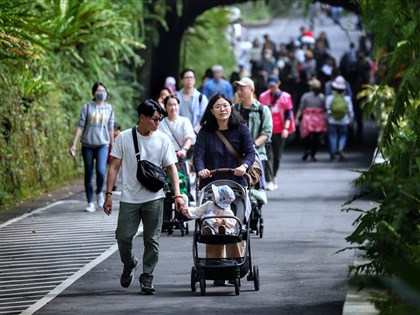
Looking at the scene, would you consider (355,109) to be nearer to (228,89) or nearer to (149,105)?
(228,89)

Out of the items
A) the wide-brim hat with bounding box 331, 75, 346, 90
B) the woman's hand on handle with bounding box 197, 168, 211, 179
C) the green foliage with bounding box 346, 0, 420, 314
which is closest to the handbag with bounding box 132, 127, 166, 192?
the woman's hand on handle with bounding box 197, 168, 211, 179

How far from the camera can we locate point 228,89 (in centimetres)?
2422

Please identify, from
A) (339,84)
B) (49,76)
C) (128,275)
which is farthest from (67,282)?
(339,84)

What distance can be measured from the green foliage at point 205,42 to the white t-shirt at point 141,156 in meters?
24.0

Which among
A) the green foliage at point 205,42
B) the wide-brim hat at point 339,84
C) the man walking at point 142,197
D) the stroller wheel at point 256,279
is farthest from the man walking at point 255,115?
the green foliage at point 205,42

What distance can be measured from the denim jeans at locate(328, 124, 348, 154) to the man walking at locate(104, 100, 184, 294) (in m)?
17.1

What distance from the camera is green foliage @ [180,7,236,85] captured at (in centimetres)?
3644

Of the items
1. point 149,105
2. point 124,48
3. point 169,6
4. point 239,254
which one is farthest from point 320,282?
point 169,6

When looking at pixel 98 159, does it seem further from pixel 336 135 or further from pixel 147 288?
pixel 336 135

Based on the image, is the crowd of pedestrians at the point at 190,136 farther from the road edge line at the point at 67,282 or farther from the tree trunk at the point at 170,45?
the tree trunk at the point at 170,45

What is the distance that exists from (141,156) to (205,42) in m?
26.3

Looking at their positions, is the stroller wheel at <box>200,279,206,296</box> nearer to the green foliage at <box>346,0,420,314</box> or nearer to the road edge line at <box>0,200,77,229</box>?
the green foliage at <box>346,0,420,314</box>

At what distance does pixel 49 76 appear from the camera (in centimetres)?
2269

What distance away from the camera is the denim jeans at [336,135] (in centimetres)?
2842
